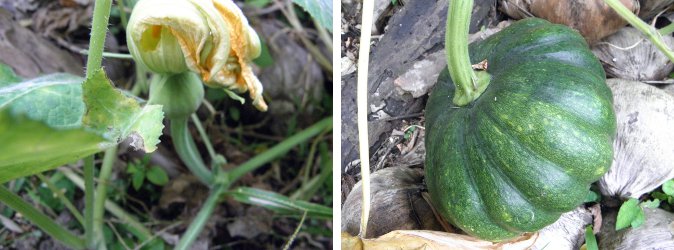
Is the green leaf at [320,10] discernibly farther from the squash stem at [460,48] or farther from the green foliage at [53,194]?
the green foliage at [53,194]

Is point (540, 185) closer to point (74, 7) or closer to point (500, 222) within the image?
point (500, 222)

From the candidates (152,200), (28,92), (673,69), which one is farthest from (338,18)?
(152,200)

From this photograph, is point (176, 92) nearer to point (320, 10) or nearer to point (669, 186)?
point (320, 10)

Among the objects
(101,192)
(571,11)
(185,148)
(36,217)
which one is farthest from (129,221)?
(571,11)

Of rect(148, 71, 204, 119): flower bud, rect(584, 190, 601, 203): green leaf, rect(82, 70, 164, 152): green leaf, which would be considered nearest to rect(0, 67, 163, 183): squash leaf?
rect(82, 70, 164, 152): green leaf

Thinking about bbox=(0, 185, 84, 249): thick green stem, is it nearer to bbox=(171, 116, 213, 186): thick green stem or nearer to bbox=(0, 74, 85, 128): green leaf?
bbox=(0, 74, 85, 128): green leaf

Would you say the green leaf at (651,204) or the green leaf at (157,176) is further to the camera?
the green leaf at (157,176)

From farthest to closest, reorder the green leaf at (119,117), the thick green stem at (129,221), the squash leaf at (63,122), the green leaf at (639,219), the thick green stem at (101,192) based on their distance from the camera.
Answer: the thick green stem at (129,221) < the thick green stem at (101,192) < the green leaf at (639,219) < the green leaf at (119,117) < the squash leaf at (63,122)

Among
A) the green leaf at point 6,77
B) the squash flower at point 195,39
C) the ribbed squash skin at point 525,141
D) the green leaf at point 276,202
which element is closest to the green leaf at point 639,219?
the ribbed squash skin at point 525,141
